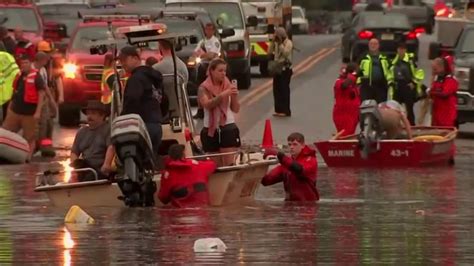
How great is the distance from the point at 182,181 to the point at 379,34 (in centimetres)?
3111

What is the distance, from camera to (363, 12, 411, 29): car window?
4725 centimetres

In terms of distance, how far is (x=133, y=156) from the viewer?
1550 cm

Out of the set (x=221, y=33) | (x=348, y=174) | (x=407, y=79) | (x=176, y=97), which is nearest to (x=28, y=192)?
(x=176, y=97)

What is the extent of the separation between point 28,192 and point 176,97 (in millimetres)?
2156

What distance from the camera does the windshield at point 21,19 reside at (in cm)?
3694

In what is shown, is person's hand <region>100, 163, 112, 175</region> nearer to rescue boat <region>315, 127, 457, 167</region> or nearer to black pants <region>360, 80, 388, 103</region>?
rescue boat <region>315, 127, 457, 167</region>

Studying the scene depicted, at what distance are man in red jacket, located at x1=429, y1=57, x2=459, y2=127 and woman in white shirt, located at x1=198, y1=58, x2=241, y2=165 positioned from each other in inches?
307

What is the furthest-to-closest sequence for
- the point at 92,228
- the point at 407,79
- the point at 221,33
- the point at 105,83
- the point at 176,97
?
the point at 221,33 < the point at 407,79 < the point at 105,83 < the point at 176,97 < the point at 92,228

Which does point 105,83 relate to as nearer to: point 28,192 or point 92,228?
point 28,192

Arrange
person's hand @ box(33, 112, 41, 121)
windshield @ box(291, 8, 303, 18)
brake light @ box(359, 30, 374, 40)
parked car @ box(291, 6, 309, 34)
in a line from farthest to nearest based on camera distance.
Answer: windshield @ box(291, 8, 303, 18), parked car @ box(291, 6, 309, 34), brake light @ box(359, 30, 374, 40), person's hand @ box(33, 112, 41, 121)

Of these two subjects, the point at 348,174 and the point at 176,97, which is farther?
the point at 348,174

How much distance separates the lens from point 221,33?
115 ft

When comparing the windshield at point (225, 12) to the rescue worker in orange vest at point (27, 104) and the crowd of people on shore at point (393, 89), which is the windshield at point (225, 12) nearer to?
the crowd of people on shore at point (393, 89)

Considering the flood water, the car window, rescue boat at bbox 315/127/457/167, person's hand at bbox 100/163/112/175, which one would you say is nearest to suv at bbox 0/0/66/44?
the car window
